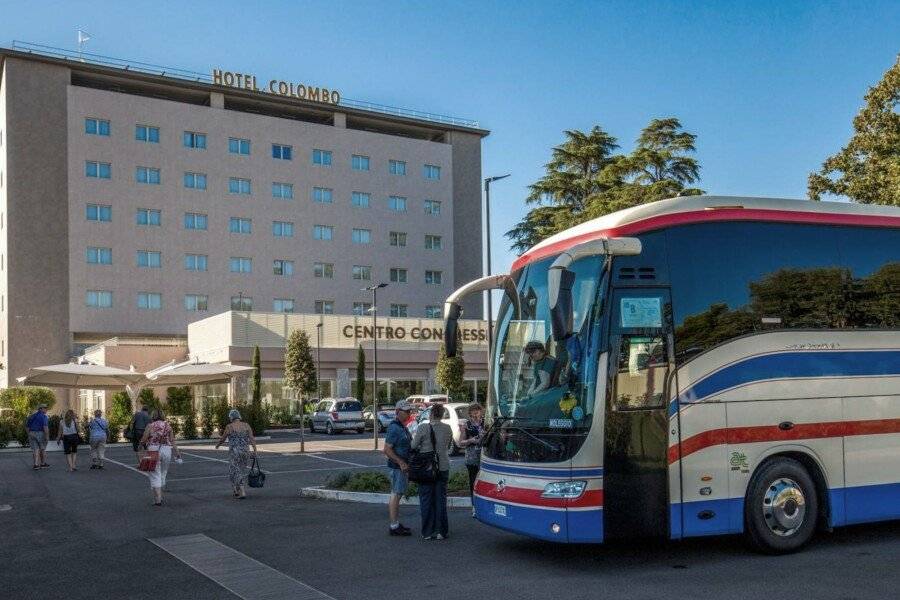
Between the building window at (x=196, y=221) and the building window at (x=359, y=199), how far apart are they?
38.9ft

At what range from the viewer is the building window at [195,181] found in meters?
64.6

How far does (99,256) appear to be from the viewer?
60.8m

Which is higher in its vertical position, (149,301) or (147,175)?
(147,175)

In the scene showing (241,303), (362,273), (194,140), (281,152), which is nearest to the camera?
(194,140)

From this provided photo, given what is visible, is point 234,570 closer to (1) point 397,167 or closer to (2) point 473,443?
(2) point 473,443

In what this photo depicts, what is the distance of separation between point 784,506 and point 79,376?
28.7 meters

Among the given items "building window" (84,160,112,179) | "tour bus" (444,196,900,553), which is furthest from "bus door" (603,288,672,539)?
"building window" (84,160,112,179)

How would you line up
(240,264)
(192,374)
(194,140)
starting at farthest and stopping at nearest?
(240,264), (194,140), (192,374)

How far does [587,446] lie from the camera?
9047mm

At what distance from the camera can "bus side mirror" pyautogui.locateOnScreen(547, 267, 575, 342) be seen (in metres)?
8.49

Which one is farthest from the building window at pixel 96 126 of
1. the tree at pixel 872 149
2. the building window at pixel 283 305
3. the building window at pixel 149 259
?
the tree at pixel 872 149

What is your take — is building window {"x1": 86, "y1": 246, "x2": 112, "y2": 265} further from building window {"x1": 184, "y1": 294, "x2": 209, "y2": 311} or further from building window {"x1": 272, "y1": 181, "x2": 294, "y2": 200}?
building window {"x1": 272, "y1": 181, "x2": 294, "y2": 200}

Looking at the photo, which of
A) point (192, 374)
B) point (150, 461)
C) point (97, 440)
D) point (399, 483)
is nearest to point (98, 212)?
point (192, 374)

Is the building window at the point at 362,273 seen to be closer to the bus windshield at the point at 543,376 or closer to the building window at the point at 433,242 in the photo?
the building window at the point at 433,242
